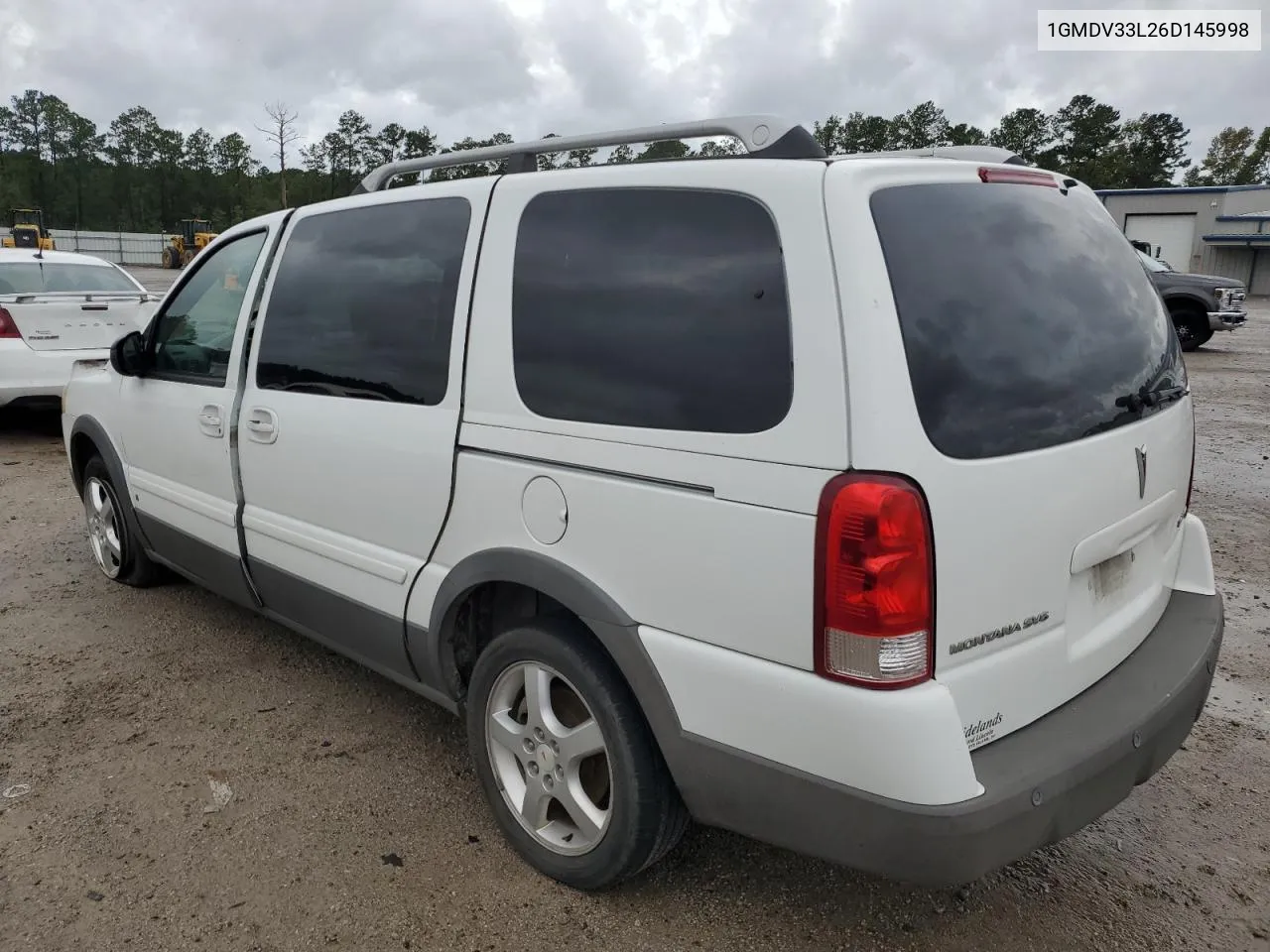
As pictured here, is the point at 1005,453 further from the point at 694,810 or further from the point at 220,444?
the point at 220,444

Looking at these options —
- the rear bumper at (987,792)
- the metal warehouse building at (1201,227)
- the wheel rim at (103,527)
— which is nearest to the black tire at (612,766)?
the rear bumper at (987,792)

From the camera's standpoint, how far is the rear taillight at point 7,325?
7.73 m

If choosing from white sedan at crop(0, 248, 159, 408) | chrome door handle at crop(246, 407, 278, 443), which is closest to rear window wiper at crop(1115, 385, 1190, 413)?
chrome door handle at crop(246, 407, 278, 443)

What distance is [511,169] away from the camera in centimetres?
284

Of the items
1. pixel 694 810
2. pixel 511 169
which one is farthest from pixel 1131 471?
pixel 511 169

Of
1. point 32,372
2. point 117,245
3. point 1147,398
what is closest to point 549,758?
point 1147,398

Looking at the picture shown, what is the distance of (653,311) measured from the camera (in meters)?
2.16

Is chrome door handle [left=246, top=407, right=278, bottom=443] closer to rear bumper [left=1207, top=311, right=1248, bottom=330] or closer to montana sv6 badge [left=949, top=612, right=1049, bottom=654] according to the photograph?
montana sv6 badge [left=949, top=612, right=1049, bottom=654]

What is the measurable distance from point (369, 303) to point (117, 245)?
75.3 metres

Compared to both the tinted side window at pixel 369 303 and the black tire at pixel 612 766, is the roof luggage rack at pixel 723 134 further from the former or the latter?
the black tire at pixel 612 766

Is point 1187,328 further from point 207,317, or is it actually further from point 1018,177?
point 207,317

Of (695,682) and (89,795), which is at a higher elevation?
(695,682)

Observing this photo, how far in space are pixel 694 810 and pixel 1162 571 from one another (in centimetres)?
150

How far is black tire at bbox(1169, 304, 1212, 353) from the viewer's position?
15.6 metres
